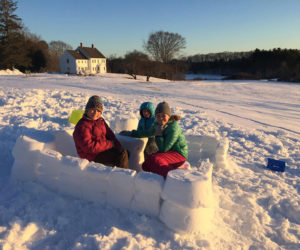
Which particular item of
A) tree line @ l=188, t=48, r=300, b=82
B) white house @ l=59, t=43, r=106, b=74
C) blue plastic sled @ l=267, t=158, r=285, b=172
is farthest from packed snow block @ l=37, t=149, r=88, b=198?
white house @ l=59, t=43, r=106, b=74

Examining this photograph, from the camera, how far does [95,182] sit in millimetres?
2408

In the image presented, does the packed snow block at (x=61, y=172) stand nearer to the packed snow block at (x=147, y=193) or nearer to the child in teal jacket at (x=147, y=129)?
the packed snow block at (x=147, y=193)

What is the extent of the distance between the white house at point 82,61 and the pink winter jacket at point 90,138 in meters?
31.2

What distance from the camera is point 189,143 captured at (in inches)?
164

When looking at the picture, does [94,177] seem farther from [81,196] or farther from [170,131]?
[170,131]

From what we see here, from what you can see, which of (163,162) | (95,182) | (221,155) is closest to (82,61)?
(221,155)

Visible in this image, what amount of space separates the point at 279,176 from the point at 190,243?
2460 millimetres

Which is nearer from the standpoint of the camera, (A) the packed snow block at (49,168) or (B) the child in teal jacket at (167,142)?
(A) the packed snow block at (49,168)

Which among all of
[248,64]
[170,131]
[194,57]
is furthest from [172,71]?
[170,131]

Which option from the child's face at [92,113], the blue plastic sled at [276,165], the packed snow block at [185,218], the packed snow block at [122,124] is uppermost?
the child's face at [92,113]

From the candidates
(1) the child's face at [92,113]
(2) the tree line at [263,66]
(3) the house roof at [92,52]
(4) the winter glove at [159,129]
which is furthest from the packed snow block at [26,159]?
(3) the house roof at [92,52]

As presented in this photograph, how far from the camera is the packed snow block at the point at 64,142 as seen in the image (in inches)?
129

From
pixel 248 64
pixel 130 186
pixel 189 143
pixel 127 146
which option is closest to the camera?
pixel 130 186

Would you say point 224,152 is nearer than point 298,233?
No
